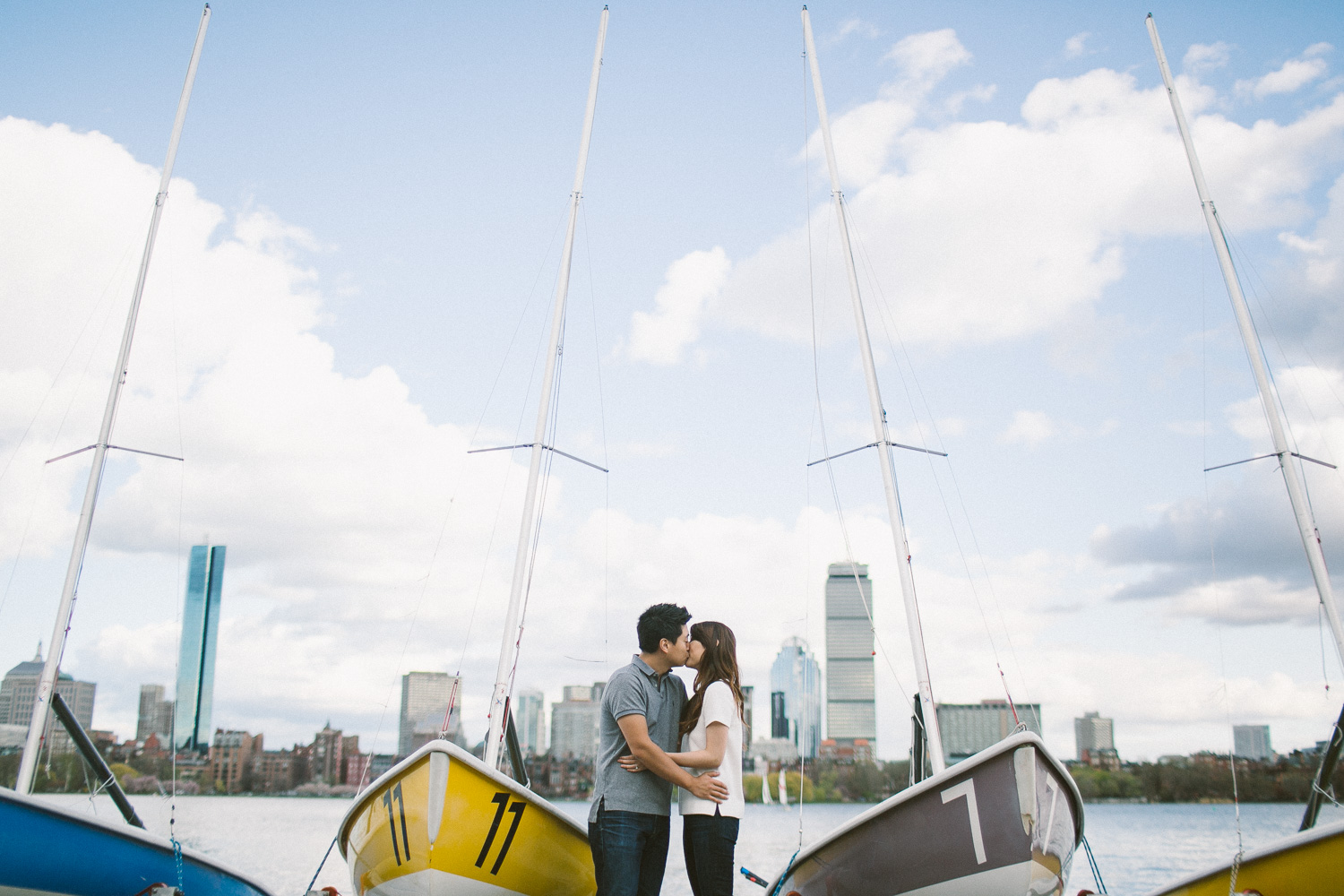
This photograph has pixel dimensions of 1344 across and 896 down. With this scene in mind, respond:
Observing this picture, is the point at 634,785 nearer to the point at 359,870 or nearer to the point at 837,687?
the point at 359,870

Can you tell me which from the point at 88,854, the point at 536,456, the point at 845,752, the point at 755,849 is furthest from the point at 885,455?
the point at 845,752

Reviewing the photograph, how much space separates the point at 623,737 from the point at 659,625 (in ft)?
2.16

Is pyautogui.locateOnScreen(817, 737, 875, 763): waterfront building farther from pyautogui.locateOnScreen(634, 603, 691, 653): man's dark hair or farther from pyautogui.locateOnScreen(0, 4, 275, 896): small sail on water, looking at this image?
pyautogui.locateOnScreen(634, 603, 691, 653): man's dark hair

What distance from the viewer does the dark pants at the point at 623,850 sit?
514 centimetres

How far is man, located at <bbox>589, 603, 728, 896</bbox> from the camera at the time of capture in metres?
5.13

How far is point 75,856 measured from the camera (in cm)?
606

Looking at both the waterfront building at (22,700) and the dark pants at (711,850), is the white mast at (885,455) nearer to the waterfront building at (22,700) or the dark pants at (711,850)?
the dark pants at (711,850)

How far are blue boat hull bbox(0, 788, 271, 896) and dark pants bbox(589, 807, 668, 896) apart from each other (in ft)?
10.7

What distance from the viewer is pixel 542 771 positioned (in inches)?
2327

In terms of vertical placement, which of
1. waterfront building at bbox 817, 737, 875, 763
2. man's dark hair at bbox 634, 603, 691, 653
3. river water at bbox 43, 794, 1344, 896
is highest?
waterfront building at bbox 817, 737, 875, 763

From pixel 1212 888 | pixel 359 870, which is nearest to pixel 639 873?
pixel 359 870

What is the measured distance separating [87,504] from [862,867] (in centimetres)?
868

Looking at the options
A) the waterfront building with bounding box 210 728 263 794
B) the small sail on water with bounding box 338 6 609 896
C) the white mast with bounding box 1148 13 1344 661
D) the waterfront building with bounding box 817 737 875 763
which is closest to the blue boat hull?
the small sail on water with bounding box 338 6 609 896

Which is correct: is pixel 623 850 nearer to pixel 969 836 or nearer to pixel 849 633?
pixel 969 836
